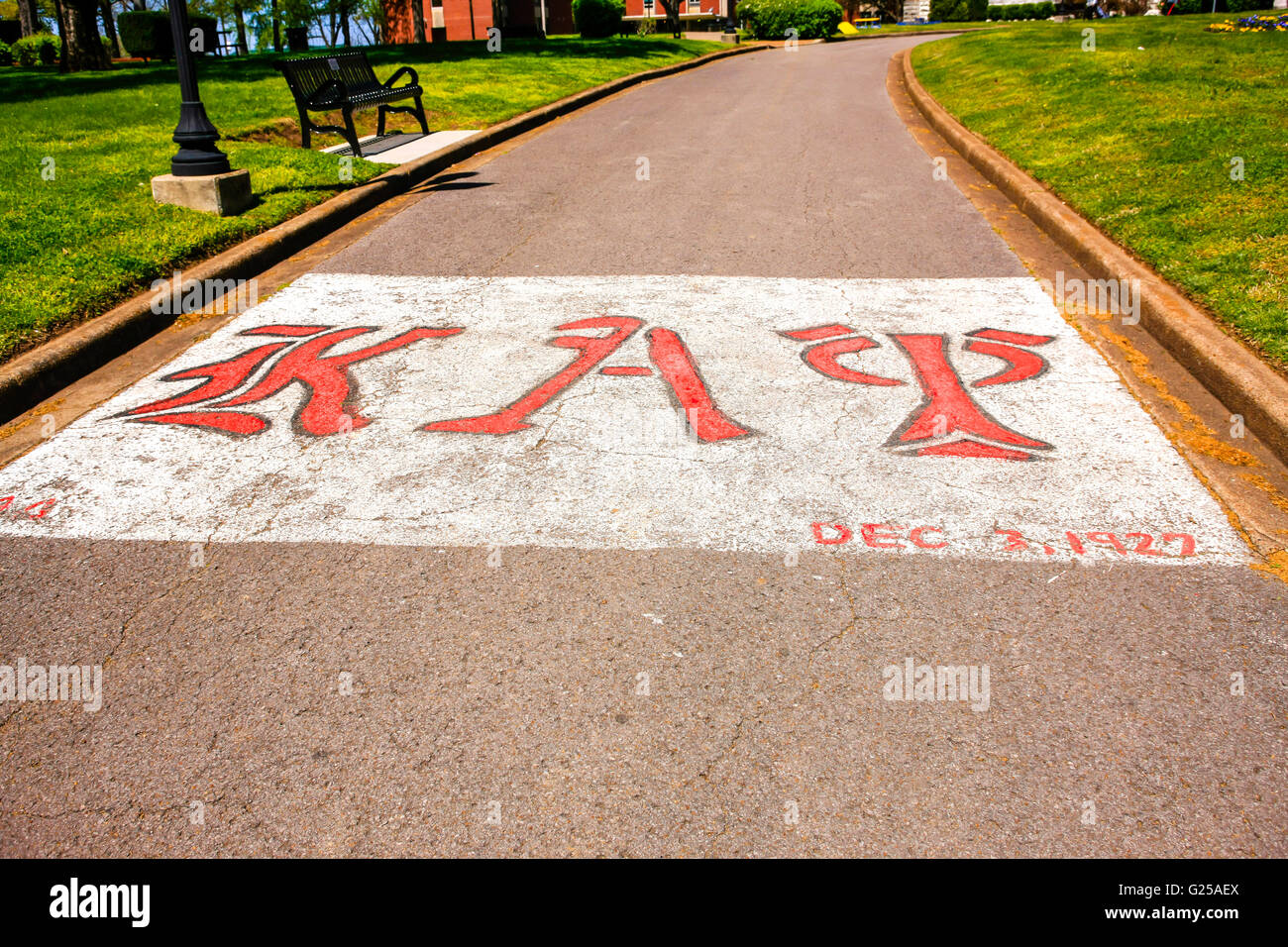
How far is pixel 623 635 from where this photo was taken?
3.21 m

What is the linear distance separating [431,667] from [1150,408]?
13.3ft

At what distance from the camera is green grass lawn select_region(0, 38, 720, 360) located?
649 centimetres

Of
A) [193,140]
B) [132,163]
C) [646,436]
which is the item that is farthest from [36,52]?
[646,436]

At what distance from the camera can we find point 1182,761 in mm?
2602

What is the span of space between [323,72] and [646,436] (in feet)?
31.7

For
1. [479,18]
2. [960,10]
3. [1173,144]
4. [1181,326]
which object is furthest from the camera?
[960,10]

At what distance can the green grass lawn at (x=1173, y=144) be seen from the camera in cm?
605

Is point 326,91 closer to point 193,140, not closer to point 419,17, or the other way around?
point 193,140

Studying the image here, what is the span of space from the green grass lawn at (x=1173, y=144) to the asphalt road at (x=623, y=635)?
1.31 m

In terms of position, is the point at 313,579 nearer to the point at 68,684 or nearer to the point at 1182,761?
the point at 68,684

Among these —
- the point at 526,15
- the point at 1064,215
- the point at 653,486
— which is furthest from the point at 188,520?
the point at 526,15

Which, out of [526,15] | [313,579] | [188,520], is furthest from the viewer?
[526,15]

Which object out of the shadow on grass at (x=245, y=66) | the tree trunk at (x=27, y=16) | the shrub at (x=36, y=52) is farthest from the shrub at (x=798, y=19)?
Result: the tree trunk at (x=27, y=16)

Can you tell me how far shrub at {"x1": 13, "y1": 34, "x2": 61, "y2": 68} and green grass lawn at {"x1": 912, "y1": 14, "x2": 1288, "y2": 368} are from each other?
30.8 metres
